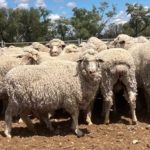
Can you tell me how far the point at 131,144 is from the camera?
23.7ft

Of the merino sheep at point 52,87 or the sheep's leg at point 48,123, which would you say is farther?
the sheep's leg at point 48,123

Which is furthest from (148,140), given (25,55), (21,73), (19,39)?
(19,39)

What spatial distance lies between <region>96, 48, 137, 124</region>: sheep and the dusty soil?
0.36 meters

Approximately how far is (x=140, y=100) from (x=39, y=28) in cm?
4209

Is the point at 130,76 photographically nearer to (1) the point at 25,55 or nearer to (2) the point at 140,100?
(2) the point at 140,100

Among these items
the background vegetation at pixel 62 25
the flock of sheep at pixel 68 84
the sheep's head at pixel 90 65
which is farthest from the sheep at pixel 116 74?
the background vegetation at pixel 62 25

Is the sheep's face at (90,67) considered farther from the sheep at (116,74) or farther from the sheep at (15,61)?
the sheep at (15,61)

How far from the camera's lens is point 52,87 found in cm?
777

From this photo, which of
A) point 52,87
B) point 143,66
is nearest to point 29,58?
point 52,87

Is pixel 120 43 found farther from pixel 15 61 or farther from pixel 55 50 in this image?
pixel 15 61

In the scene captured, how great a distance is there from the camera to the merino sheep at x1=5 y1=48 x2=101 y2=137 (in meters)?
7.76

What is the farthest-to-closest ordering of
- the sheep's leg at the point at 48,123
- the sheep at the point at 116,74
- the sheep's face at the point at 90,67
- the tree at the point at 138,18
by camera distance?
the tree at the point at 138,18, the sheep at the point at 116,74, the sheep's leg at the point at 48,123, the sheep's face at the point at 90,67

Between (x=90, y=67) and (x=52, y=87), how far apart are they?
2.62ft

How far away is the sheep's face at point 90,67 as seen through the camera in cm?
775
